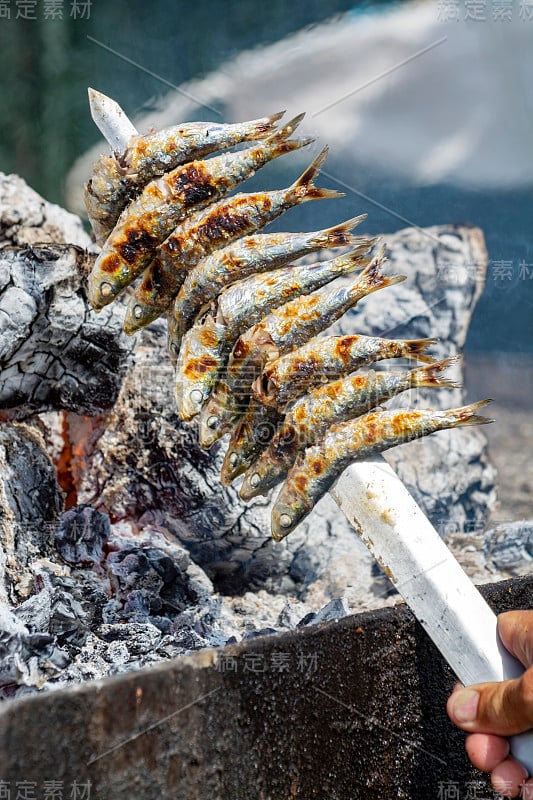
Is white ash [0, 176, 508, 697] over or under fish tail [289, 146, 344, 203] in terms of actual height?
under

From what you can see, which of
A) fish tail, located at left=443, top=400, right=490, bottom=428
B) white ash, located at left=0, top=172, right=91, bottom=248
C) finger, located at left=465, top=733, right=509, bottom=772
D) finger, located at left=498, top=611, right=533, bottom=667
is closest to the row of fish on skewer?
fish tail, located at left=443, top=400, right=490, bottom=428

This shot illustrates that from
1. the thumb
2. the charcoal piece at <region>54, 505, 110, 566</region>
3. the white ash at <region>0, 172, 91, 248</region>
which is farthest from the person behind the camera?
the white ash at <region>0, 172, 91, 248</region>

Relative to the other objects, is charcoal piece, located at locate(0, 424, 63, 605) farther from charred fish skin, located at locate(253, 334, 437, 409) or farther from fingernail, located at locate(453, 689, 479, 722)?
fingernail, located at locate(453, 689, 479, 722)

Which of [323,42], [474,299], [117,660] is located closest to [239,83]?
[323,42]

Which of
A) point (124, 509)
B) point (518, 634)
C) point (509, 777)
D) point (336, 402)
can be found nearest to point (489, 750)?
point (509, 777)

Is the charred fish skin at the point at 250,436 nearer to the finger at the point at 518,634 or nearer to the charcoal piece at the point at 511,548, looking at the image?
the finger at the point at 518,634

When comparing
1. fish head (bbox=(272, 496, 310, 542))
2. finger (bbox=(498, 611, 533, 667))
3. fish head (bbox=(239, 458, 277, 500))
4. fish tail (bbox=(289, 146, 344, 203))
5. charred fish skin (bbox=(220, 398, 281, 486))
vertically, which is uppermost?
fish tail (bbox=(289, 146, 344, 203))

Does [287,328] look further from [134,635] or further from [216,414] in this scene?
[134,635]

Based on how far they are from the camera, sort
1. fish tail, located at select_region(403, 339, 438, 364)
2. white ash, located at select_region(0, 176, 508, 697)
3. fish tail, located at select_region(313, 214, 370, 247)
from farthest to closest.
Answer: white ash, located at select_region(0, 176, 508, 697)
fish tail, located at select_region(313, 214, 370, 247)
fish tail, located at select_region(403, 339, 438, 364)
